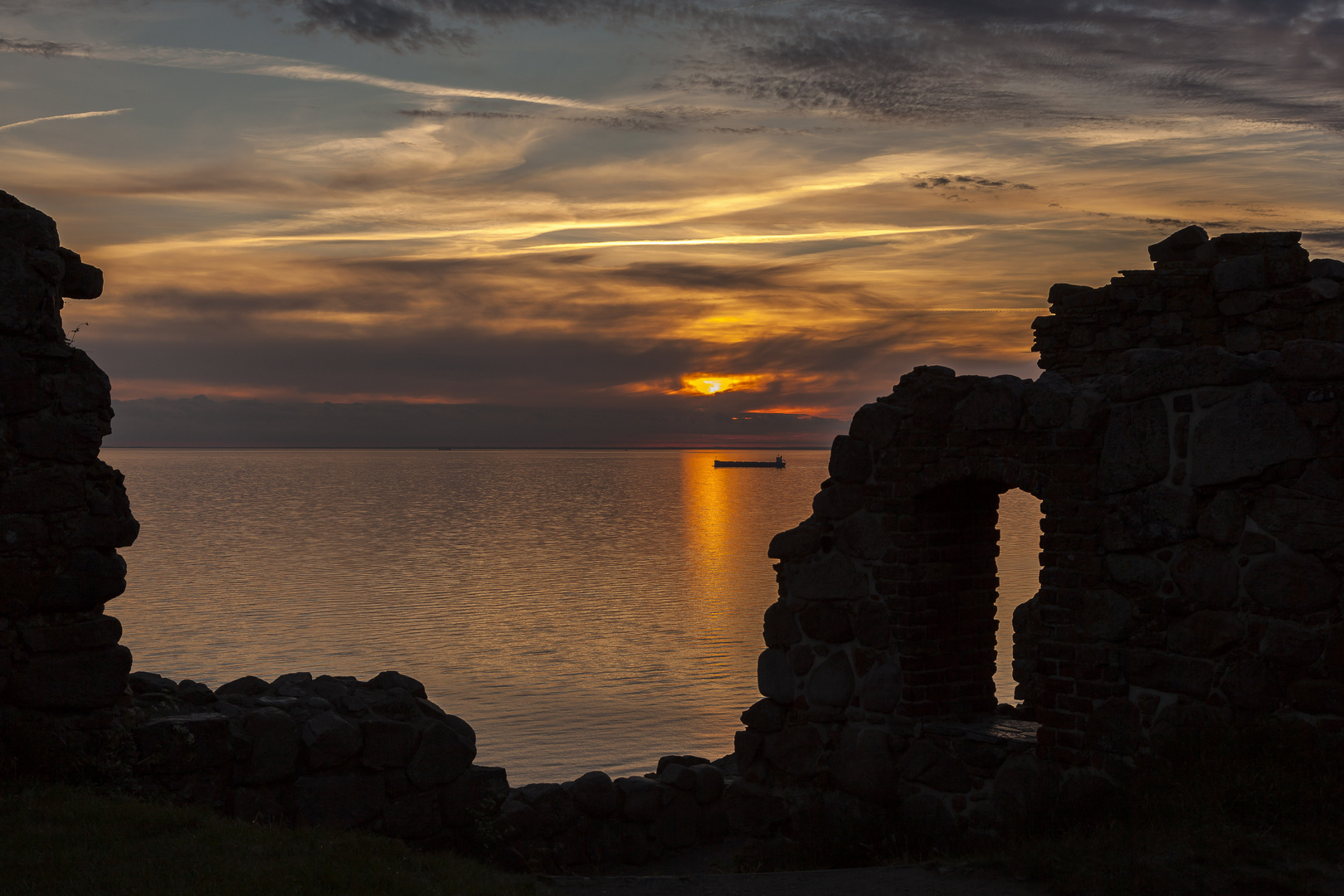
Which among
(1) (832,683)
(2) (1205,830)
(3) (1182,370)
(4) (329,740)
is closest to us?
(2) (1205,830)

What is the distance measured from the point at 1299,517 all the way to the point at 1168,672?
123 cm

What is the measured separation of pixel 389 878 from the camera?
5508 mm

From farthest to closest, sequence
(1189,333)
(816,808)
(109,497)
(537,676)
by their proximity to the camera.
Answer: (537,676)
(1189,333)
(816,808)
(109,497)

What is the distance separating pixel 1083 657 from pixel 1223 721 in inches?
35.6

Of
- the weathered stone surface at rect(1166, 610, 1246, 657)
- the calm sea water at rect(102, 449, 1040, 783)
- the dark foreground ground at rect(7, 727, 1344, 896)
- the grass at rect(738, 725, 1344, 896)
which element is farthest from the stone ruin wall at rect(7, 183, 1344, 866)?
the calm sea water at rect(102, 449, 1040, 783)

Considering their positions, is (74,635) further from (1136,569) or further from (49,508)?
(1136,569)

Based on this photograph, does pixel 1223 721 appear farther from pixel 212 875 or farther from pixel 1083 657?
pixel 212 875

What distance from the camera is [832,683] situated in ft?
28.0

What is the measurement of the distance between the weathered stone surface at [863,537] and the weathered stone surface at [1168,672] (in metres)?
1.94

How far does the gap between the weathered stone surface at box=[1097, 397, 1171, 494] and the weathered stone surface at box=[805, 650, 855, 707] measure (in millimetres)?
2476

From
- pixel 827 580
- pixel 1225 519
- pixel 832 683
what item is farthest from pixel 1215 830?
pixel 827 580

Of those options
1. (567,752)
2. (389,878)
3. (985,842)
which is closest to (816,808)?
(985,842)

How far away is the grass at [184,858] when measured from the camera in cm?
516

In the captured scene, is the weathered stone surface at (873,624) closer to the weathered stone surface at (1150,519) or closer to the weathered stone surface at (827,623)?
the weathered stone surface at (827,623)
